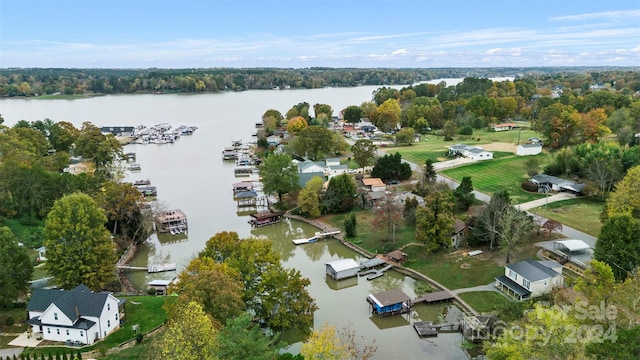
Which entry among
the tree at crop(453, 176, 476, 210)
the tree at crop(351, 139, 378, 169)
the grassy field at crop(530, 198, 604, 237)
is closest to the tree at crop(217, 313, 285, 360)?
the tree at crop(453, 176, 476, 210)

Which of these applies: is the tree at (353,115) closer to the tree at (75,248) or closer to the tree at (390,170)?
the tree at (390,170)

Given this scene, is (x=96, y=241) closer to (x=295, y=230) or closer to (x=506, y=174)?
(x=295, y=230)

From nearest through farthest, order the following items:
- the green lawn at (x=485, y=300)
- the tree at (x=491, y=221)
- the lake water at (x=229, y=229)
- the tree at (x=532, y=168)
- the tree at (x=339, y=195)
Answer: the lake water at (x=229, y=229)
the green lawn at (x=485, y=300)
the tree at (x=491, y=221)
the tree at (x=339, y=195)
the tree at (x=532, y=168)

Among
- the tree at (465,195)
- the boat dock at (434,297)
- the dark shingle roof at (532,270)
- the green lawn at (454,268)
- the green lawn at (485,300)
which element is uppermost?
the tree at (465,195)

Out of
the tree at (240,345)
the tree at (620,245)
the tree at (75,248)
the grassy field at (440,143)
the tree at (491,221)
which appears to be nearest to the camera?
the tree at (240,345)

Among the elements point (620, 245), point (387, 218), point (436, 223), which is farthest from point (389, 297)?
point (620, 245)

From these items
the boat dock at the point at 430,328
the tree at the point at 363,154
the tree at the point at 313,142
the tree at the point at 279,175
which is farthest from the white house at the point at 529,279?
the tree at the point at 313,142

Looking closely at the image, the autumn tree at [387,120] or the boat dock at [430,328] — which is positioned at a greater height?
the autumn tree at [387,120]
